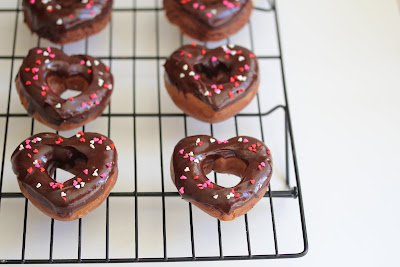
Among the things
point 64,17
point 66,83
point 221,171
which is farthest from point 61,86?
point 221,171

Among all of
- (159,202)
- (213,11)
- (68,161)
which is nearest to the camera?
(68,161)

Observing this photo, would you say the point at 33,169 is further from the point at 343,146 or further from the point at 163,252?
the point at 343,146

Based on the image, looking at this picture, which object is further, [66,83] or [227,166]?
[66,83]

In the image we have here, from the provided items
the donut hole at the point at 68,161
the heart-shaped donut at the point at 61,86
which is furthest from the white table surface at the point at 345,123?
the heart-shaped donut at the point at 61,86

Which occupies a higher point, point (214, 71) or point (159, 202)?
point (214, 71)

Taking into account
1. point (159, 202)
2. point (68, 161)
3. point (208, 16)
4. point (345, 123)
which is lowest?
point (159, 202)

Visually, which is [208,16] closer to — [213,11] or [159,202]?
[213,11]

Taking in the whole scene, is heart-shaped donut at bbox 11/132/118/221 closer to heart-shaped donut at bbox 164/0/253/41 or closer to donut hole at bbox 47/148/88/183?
donut hole at bbox 47/148/88/183
